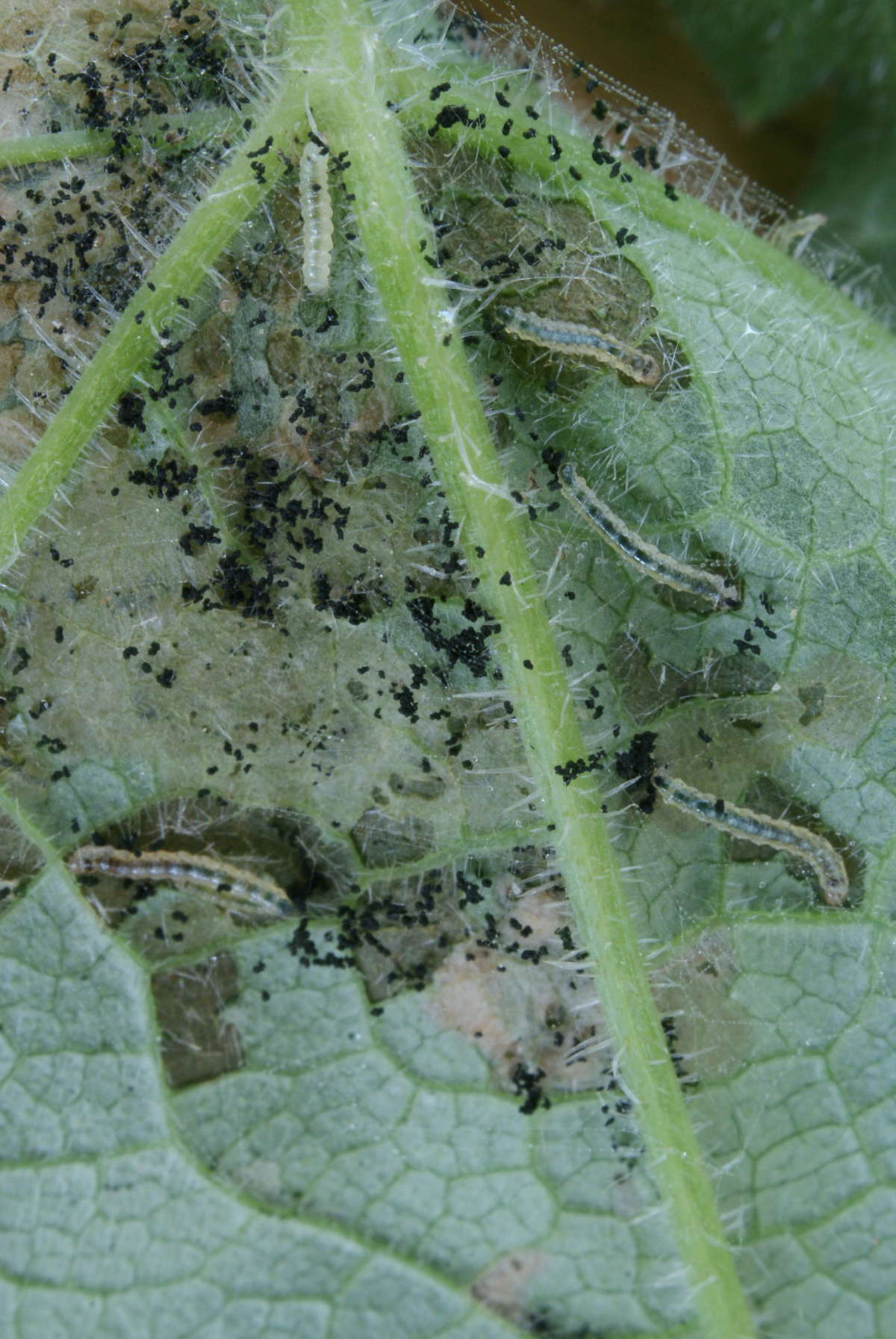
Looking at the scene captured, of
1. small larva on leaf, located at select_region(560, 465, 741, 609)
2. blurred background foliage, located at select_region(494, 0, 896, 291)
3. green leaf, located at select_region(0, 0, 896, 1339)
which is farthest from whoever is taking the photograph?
blurred background foliage, located at select_region(494, 0, 896, 291)

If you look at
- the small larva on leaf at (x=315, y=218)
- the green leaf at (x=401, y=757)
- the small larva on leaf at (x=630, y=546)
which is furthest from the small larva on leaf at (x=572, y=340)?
the small larva on leaf at (x=315, y=218)

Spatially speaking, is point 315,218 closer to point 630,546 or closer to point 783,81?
point 630,546

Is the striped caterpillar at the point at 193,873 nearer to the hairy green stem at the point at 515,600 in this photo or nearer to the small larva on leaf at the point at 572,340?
the hairy green stem at the point at 515,600

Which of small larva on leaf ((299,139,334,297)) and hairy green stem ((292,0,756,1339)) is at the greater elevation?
small larva on leaf ((299,139,334,297))

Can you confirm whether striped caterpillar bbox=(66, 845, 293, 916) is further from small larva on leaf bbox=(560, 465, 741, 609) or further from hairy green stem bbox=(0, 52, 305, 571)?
small larva on leaf bbox=(560, 465, 741, 609)

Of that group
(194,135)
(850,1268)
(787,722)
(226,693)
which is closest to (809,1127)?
(850,1268)

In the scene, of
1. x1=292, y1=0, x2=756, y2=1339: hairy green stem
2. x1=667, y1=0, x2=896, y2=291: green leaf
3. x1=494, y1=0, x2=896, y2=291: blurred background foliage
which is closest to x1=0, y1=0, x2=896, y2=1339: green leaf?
x1=292, y1=0, x2=756, y2=1339: hairy green stem

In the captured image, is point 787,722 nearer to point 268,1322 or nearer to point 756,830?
point 756,830

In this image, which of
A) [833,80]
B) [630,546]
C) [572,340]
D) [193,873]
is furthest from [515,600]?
[833,80]
